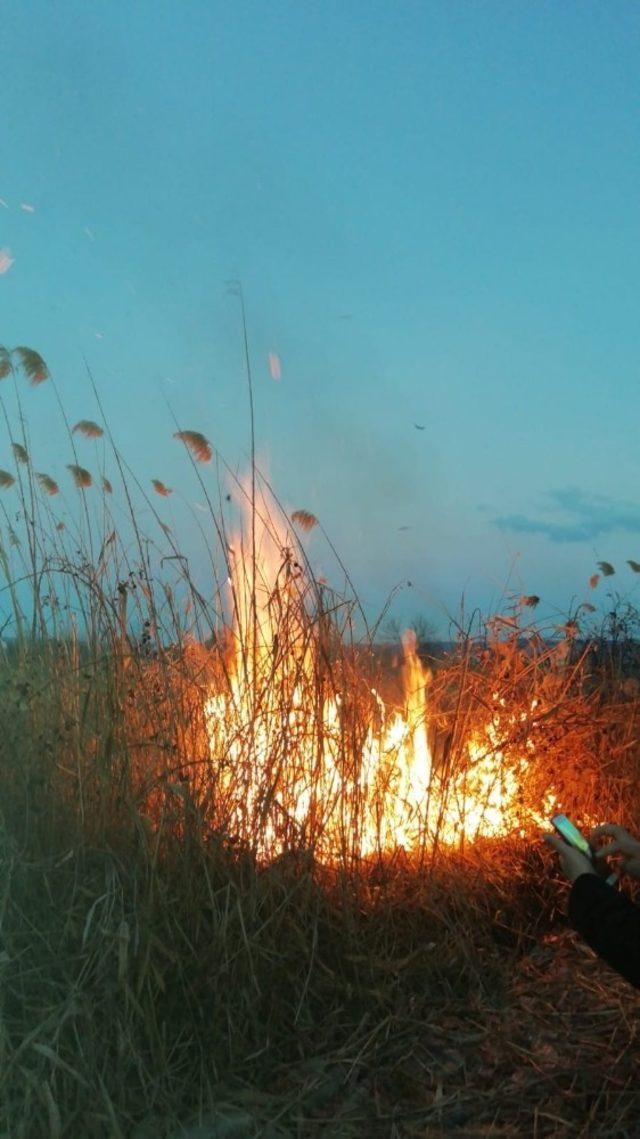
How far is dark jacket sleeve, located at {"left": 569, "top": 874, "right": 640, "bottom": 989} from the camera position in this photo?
7.41 feet

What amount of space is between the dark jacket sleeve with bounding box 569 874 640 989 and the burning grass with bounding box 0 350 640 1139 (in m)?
0.45

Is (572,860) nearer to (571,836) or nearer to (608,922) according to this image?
(571,836)

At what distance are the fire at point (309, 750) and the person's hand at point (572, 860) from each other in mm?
830

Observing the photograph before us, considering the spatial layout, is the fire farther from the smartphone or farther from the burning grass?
the smartphone

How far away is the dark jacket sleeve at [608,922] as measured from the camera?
226cm

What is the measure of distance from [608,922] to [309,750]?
1323 millimetres

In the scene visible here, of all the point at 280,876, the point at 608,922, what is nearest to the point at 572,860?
the point at 608,922

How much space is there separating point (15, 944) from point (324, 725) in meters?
1.21

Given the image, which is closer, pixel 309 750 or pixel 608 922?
pixel 608 922

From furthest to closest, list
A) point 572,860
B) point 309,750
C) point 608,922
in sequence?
point 309,750
point 572,860
point 608,922

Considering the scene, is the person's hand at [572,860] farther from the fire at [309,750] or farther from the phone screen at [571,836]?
the fire at [309,750]

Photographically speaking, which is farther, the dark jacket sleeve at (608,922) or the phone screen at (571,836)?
the phone screen at (571,836)

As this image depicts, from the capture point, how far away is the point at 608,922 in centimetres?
231

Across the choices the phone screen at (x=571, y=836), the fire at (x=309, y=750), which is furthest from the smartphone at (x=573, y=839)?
the fire at (x=309, y=750)
